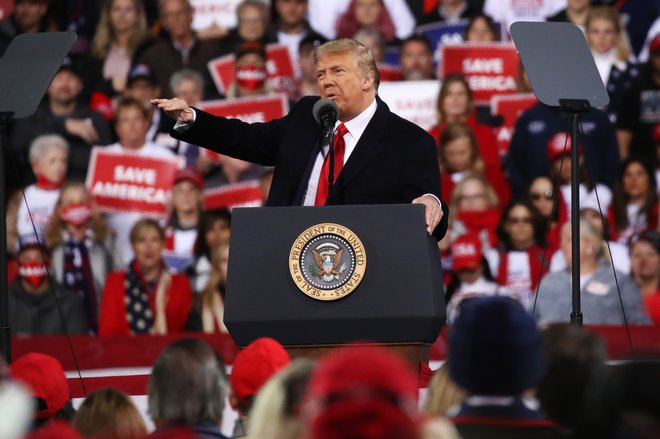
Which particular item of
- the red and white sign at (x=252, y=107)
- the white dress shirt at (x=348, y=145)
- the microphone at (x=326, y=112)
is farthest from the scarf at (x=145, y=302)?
the microphone at (x=326, y=112)

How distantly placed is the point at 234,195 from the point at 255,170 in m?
0.22

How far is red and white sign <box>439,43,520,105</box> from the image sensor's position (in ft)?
29.4

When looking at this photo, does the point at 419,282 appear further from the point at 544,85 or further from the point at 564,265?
Answer: the point at 564,265

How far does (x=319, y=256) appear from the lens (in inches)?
167

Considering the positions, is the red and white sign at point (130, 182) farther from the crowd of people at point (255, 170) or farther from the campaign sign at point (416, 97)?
the campaign sign at point (416, 97)

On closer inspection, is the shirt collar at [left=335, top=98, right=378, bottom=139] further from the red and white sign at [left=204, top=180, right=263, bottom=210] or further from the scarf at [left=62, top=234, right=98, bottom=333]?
the red and white sign at [left=204, top=180, right=263, bottom=210]

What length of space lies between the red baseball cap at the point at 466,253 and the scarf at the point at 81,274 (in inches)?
83.9

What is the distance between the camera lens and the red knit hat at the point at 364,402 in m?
2.24

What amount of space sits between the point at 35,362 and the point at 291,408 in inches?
58.6

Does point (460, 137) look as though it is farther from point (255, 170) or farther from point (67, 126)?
point (67, 126)

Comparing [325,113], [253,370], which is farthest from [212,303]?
[253,370]

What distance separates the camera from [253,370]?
3.49 m

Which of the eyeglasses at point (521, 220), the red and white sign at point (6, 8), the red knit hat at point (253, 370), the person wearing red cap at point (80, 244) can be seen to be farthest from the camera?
the red and white sign at point (6, 8)

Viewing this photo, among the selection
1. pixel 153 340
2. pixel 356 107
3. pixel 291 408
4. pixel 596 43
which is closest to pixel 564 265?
pixel 596 43
